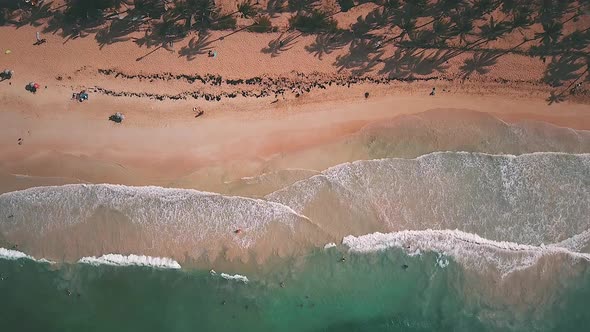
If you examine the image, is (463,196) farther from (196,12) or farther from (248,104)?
(196,12)

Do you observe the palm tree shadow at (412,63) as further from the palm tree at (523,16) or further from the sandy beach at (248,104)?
the palm tree at (523,16)

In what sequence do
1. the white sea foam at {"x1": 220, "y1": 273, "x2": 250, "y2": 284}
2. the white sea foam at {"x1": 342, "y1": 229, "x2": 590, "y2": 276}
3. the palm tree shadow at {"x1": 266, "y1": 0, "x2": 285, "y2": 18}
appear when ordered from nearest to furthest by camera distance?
the white sea foam at {"x1": 342, "y1": 229, "x2": 590, "y2": 276}
the white sea foam at {"x1": 220, "y1": 273, "x2": 250, "y2": 284}
the palm tree shadow at {"x1": 266, "y1": 0, "x2": 285, "y2": 18}

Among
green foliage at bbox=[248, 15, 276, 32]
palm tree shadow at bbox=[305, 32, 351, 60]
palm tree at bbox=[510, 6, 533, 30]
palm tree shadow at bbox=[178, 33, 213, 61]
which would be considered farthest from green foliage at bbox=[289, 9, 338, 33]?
palm tree at bbox=[510, 6, 533, 30]

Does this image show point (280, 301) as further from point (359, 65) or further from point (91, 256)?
point (359, 65)

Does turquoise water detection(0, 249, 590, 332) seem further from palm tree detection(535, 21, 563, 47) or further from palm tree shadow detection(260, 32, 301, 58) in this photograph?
palm tree detection(535, 21, 563, 47)

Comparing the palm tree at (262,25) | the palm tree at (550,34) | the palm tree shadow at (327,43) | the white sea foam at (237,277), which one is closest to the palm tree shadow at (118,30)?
the palm tree at (262,25)

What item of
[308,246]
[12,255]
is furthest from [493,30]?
[12,255]
